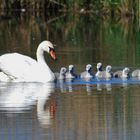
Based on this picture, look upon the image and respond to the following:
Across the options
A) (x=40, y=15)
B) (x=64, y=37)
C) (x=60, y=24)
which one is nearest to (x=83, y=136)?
(x=64, y=37)

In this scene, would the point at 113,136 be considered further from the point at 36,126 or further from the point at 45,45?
the point at 45,45

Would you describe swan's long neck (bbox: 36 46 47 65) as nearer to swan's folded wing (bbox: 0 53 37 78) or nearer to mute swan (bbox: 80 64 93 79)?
swan's folded wing (bbox: 0 53 37 78)

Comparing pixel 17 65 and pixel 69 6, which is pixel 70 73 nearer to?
pixel 17 65

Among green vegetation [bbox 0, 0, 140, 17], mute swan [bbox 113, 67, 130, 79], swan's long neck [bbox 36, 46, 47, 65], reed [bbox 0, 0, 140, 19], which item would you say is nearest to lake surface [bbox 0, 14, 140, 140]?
mute swan [bbox 113, 67, 130, 79]

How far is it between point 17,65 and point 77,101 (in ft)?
10.9

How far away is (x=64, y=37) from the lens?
2984 cm

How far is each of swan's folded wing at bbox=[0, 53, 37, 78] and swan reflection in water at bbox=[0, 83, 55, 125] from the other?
0.38m

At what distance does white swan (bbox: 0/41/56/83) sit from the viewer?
17781 mm

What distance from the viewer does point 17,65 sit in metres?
18.1

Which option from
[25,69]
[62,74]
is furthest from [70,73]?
[25,69]

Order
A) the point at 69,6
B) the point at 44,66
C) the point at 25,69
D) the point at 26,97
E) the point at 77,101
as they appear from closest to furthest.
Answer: the point at 77,101, the point at 26,97, the point at 44,66, the point at 25,69, the point at 69,6

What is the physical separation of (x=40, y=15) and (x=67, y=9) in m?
2.10

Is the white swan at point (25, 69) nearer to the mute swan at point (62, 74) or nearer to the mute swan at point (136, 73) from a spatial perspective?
the mute swan at point (62, 74)

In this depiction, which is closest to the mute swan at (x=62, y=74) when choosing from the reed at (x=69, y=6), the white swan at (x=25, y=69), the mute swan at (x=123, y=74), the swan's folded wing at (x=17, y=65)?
the white swan at (x=25, y=69)
